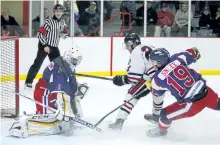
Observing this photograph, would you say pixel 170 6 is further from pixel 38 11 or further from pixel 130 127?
pixel 130 127

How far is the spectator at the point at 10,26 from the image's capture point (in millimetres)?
6828

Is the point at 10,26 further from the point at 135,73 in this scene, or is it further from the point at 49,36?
the point at 135,73

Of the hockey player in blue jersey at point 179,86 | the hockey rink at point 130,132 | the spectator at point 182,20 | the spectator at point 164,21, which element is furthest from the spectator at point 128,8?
the hockey player in blue jersey at point 179,86

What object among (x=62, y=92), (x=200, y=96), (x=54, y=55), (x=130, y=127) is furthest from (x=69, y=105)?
(x=54, y=55)

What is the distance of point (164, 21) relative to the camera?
788 cm

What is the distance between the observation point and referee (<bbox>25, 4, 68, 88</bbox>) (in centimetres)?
566

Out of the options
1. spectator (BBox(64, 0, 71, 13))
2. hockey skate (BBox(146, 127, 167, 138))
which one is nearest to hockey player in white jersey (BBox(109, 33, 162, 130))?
hockey skate (BBox(146, 127, 167, 138))

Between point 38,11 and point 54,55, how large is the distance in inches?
63.6

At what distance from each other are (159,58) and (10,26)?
12.3ft

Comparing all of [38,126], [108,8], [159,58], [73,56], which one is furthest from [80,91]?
[108,8]

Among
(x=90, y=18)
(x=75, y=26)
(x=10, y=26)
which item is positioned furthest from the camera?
(x=90, y=18)

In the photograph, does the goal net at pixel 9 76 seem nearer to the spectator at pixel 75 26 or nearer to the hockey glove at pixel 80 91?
the hockey glove at pixel 80 91

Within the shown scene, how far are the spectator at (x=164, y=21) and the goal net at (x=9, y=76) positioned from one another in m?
3.58

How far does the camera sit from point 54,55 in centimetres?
577
